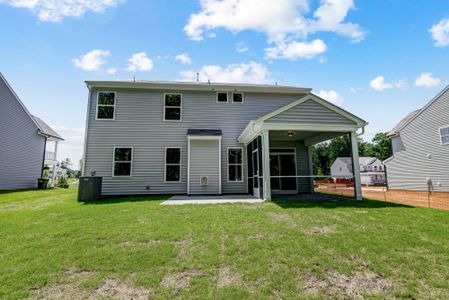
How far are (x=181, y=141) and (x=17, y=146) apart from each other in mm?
12437

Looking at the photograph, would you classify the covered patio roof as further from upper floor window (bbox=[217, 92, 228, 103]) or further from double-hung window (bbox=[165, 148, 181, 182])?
double-hung window (bbox=[165, 148, 181, 182])

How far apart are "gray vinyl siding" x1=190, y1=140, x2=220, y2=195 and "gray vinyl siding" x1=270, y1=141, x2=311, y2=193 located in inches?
133

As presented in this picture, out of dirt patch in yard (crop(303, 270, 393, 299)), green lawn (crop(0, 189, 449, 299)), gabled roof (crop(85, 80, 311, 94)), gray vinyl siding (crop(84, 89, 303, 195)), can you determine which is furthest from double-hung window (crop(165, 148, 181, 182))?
dirt patch in yard (crop(303, 270, 393, 299))

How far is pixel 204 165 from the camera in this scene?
449 inches

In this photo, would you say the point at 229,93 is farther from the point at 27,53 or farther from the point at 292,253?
the point at 292,253

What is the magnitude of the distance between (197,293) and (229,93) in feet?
36.2

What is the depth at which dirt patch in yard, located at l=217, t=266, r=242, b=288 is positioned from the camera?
287 cm

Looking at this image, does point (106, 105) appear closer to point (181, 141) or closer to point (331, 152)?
point (181, 141)

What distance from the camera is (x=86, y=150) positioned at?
→ 11.2m

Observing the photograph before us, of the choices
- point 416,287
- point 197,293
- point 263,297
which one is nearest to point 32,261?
point 197,293

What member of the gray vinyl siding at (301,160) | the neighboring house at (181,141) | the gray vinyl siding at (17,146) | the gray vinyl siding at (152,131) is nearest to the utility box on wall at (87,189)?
the neighboring house at (181,141)

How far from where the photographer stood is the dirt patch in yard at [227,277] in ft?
9.41

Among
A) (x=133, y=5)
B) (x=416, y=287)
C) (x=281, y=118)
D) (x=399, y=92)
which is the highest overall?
(x=133, y=5)

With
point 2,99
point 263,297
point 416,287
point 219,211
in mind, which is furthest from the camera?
point 2,99
